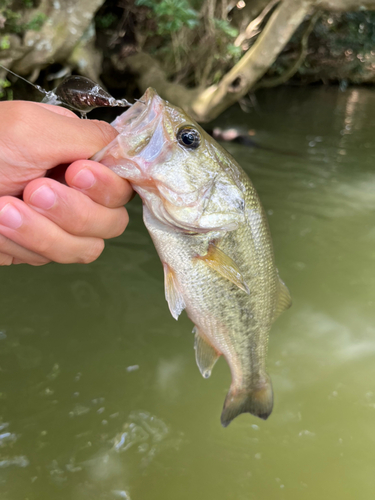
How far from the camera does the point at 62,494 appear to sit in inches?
74.6

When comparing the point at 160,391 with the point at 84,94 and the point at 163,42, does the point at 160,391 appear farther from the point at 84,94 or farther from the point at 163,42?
the point at 163,42

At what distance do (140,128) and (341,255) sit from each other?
3294 mm

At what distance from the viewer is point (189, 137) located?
1.36 metres

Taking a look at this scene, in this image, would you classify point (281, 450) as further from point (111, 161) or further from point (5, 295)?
point (5, 295)

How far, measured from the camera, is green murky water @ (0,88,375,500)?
2029 millimetres

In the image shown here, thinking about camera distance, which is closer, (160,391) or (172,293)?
(172,293)

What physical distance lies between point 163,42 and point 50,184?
33.8 feet

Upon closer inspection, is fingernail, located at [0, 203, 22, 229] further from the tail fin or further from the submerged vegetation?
the submerged vegetation

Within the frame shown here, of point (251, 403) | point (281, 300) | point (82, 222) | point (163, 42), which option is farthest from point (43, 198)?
point (163, 42)

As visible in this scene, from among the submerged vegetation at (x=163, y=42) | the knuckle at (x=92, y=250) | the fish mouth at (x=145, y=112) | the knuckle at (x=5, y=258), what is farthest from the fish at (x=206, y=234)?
the submerged vegetation at (x=163, y=42)

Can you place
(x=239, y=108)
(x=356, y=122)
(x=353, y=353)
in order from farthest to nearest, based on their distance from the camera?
(x=239, y=108)
(x=356, y=122)
(x=353, y=353)

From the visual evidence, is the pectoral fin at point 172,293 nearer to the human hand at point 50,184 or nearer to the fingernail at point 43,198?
the human hand at point 50,184

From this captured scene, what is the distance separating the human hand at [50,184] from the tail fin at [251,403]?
3.76 feet

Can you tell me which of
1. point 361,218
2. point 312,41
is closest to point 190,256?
point 361,218
